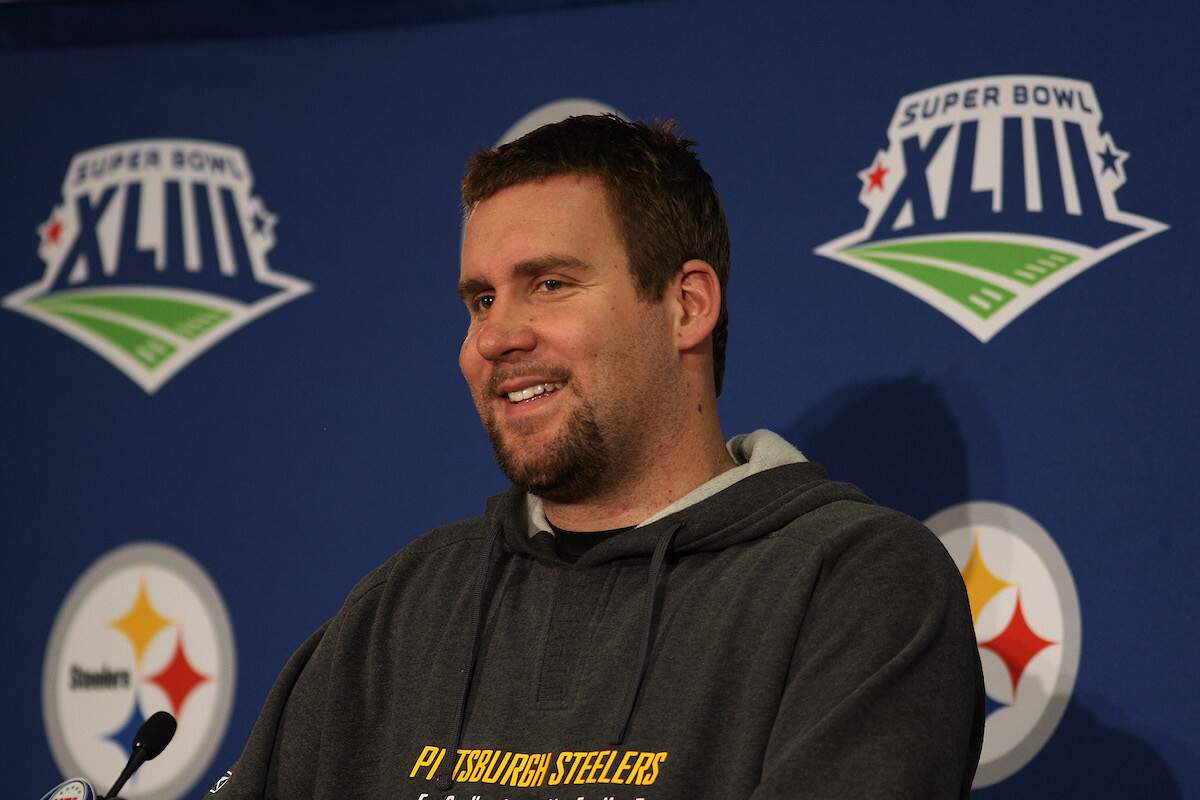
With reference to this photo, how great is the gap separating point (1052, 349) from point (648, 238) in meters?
0.59

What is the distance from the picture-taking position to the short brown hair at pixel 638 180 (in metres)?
1.84

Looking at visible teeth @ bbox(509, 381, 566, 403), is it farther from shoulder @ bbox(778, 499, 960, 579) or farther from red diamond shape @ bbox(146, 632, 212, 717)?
red diamond shape @ bbox(146, 632, 212, 717)

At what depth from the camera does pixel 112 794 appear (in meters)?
1.62

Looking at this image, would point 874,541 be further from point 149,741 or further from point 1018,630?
point 149,741

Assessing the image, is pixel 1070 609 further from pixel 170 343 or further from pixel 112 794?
pixel 170 343

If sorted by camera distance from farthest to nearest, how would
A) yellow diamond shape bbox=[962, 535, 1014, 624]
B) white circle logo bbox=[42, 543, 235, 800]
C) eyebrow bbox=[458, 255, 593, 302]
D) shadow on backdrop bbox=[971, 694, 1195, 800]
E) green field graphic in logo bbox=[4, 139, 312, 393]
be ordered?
green field graphic in logo bbox=[4, 139, 312, 393] → white circle logo bbox=[42, 543, 235, 800] → yellow diamond shape bbox=[962, 535, 1014, 624] → shadow on backdrop bbox=[971, 694, 1195, 800] → eyebrow bbox=[458, 255, 593, 302]

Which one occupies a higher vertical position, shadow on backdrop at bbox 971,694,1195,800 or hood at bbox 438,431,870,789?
hood at bbox 438,431,870,789

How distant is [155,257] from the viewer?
2.59m

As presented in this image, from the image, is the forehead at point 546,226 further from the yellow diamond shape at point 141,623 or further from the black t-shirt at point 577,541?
the yellow diamond shape at point 141,623

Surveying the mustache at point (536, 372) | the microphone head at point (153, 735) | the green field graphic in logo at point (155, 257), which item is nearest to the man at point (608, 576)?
the mustache at point (536, 372)

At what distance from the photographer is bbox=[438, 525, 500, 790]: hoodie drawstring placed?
5.57 ft

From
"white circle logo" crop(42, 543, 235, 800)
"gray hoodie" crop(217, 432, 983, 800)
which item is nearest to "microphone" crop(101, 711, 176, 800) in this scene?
"gray hoodie" crop(217, 432, 983, 800)

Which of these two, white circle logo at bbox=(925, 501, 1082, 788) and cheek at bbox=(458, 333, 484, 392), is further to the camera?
white circle logo at bbox=(925, 501, 1082, 788)

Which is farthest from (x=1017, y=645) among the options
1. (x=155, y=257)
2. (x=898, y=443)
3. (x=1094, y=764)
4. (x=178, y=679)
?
(x=155, y=257)
